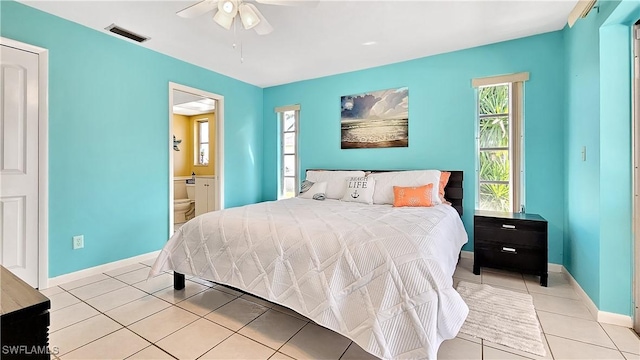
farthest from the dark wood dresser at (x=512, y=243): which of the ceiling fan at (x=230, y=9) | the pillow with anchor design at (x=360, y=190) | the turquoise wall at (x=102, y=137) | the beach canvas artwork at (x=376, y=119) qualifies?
the turquoise wall at (x=102, y=137)

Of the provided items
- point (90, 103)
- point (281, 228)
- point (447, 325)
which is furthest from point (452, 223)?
point (90, 103)

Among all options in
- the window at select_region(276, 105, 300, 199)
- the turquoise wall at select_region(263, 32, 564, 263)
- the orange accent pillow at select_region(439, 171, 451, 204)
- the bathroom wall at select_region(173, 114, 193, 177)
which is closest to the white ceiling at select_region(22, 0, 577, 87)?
the turquoise wall at select_region(263, 32, 564, 263)

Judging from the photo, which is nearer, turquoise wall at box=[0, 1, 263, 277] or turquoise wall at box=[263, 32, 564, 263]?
turquoise wall at box=[0, 1, 263, 277]

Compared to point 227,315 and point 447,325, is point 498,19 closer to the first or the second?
point 447,325

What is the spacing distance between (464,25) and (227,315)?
334cm

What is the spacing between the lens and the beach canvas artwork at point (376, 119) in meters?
3.84

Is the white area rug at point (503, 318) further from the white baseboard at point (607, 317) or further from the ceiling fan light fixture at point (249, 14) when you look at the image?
the ceiling fan light fixture at point (249, 14)

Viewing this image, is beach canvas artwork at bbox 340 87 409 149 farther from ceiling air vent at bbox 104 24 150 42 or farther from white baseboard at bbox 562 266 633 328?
ceiling air vent at bbox 104 24 150 42

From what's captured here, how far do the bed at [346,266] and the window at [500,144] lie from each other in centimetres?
128

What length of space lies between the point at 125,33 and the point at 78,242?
215 cm

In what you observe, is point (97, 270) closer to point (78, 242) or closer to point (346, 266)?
point (78, 242)

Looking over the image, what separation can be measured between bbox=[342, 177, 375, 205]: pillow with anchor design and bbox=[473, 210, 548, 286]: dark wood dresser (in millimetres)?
1118

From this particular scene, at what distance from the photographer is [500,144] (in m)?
3.34

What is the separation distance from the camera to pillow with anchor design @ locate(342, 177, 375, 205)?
334 centimetres
